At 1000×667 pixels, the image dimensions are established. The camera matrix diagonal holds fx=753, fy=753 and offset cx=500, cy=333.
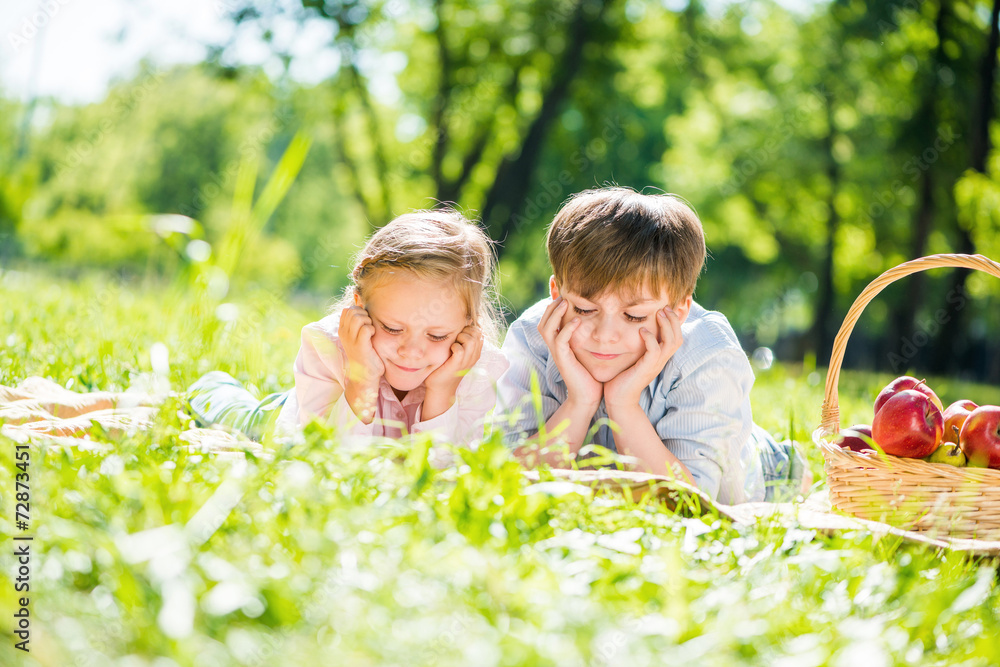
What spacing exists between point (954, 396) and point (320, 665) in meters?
10.2

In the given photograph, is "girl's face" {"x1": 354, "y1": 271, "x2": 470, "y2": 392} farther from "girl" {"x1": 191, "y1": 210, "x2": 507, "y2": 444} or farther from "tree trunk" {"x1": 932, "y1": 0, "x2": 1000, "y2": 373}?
"tree trunk" {"x1": 932, "y1": 0, "x2": 1000, "y2": 373}

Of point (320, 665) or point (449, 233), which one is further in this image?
point (449, 233)

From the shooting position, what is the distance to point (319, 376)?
289 centimetres

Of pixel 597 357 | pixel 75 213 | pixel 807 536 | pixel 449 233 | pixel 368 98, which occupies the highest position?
pixel 368 98

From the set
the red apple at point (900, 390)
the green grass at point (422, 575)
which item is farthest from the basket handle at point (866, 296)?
the green grass at point (422, 575)

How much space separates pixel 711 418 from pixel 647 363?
1.17 ft

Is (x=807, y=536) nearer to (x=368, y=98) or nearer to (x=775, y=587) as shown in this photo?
(x=775, y=587)

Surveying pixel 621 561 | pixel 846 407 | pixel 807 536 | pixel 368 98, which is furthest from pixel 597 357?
pixel 368 98

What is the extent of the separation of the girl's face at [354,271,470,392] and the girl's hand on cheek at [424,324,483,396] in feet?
0.08

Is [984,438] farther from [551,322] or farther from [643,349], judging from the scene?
[551,322]

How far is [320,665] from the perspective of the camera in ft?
3.51

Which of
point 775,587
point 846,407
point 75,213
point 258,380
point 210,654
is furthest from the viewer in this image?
point 75,213

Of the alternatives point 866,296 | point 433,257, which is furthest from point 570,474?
point 866,296

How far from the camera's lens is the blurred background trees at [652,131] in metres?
14.0
